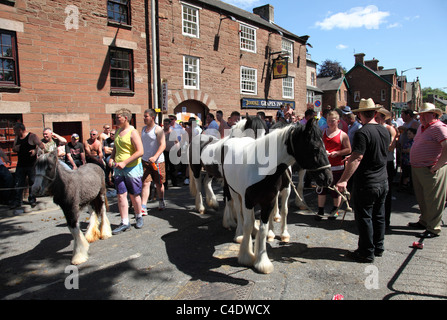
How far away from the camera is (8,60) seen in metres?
9.80

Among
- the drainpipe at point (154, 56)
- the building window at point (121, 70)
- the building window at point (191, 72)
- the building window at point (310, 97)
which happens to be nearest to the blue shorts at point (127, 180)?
the building window at point (121, 70)

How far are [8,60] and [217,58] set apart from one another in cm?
1093

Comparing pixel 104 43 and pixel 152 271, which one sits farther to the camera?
pixel 104 43

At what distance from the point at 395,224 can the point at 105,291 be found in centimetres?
521

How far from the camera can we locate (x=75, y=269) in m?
3.72

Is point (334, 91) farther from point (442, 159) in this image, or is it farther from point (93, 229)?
point (93, 229)

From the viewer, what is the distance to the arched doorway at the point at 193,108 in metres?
15.7

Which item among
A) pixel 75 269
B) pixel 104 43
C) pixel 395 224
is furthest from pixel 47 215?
pixel 104 43

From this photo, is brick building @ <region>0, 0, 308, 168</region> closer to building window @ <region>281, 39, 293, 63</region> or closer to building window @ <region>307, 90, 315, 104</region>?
building window @ <region>281, 39, 293, 63</region>

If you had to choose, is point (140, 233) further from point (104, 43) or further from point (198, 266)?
point (104, 43)

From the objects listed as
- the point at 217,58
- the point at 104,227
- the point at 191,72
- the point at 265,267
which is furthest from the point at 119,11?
the point at 265,267

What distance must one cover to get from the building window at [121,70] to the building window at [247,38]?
9011 mm

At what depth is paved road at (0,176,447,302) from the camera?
314 cm

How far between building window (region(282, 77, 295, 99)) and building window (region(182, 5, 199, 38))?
386 inches
